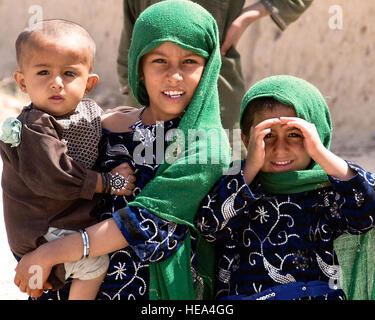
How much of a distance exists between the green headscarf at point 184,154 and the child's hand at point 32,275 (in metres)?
0.34

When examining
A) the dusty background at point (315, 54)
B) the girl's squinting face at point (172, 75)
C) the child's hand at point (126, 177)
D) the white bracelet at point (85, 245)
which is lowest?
the white bracelet at point (85, 245)

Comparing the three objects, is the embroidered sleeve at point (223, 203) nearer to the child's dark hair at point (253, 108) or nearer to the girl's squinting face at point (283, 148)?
the girl's squinting face at point (283, 148)

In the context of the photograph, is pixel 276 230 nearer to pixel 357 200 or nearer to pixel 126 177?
pixel 357 200

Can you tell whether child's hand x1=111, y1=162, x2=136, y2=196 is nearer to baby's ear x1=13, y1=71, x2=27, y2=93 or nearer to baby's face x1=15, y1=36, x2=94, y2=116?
baby's face x1=15, y1=36, x2=94, y2=116

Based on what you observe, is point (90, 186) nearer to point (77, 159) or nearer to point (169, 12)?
point (77, 159)

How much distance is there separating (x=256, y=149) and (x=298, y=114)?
0.19 m

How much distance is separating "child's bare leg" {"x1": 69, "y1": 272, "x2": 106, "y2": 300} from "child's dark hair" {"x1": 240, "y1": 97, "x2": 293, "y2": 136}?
0.74 metres

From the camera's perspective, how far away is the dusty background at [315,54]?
8766mm

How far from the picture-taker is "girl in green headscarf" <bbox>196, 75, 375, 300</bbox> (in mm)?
2133

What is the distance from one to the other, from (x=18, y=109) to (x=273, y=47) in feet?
11.6

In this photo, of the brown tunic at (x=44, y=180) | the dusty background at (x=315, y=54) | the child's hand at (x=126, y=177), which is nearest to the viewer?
the brown tunic at (x=44, y=180)

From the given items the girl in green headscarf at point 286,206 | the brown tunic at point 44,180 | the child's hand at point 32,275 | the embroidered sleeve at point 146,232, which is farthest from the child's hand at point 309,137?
the child's hand at point 32,275

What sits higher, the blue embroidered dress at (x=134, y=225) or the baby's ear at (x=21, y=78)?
the baby's ear at (x=21, y=78)

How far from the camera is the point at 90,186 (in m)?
2.12
